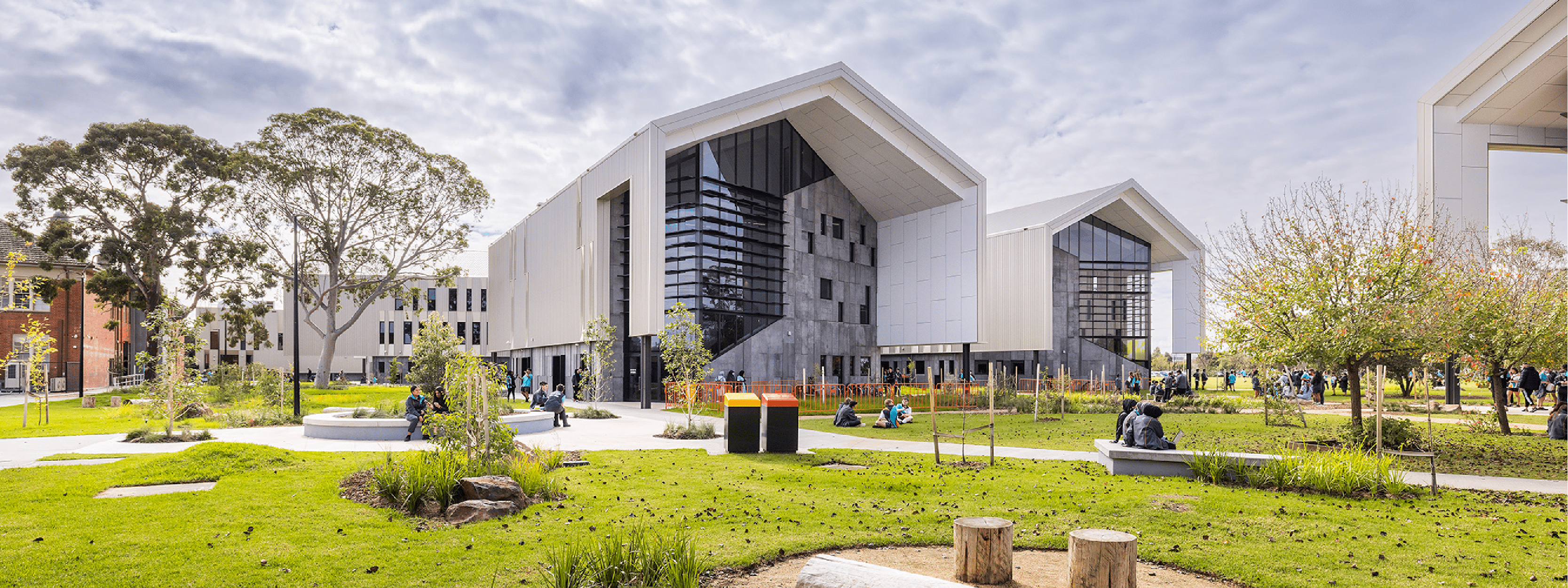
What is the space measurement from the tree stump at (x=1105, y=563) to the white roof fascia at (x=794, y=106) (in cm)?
2648

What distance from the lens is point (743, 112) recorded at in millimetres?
32688

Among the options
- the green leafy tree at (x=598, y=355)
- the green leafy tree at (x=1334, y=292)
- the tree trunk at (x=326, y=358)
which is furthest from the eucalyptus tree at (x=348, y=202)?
the green leafy tree at (x=1334, y=292)

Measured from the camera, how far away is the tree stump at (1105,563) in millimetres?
5746

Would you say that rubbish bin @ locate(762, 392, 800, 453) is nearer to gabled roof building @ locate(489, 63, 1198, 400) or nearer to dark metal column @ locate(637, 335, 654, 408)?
gabled roof building @ locate(489, 63, 1198, 400)

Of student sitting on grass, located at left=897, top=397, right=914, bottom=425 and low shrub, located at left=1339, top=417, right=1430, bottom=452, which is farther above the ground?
low shrub, located at left=1339, top=417, right=1430, bottom=452

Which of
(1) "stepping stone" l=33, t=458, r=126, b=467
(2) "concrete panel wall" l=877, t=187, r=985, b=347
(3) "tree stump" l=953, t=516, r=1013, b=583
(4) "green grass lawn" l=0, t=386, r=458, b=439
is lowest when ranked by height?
(4) "green grass lawn" l=0, t=386, r=458, b=439

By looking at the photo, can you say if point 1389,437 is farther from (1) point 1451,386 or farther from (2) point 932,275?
(2) point 932,275

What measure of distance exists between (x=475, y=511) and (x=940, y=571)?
4.79m

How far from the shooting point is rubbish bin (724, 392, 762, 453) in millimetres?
15141

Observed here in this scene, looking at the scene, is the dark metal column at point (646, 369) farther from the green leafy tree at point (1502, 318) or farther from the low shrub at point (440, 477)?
the green leafy tree at point (1502, 318)

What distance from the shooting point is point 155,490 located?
33.2ft

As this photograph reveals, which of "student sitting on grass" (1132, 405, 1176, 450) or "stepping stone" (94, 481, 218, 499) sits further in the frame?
"student sitting on grass" (1132, 405, 1176, 450)

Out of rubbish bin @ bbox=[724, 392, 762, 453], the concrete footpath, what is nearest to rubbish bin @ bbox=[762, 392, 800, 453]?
rubbish bin @ bbox=[724, 392, 762, 453]

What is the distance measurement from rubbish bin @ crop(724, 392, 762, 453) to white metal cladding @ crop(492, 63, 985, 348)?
1521cm
